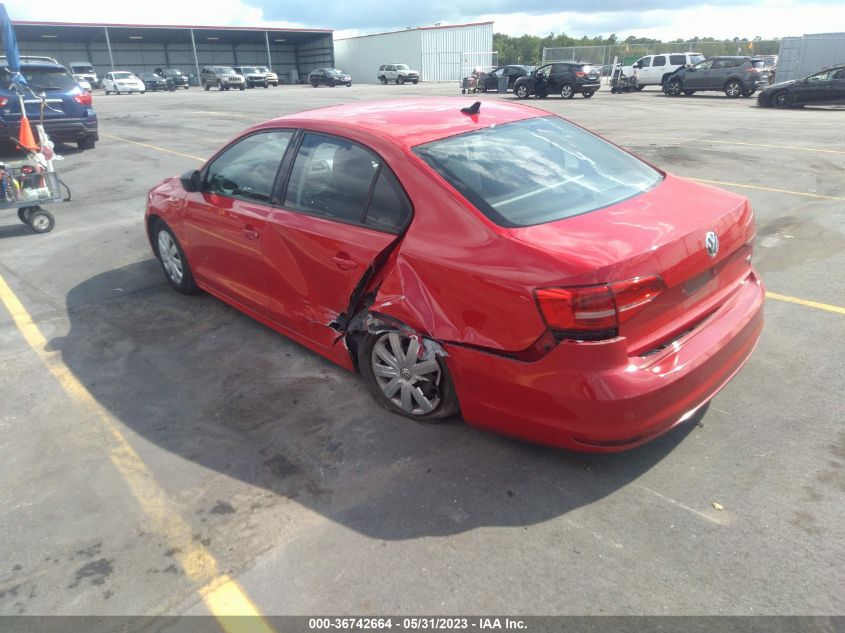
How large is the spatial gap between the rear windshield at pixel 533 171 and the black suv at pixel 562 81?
86.8ft

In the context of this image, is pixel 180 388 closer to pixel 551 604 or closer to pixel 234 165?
pixel 234 165

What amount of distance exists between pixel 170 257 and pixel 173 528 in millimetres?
3245

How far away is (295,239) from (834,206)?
22.2 ft

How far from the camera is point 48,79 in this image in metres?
12.8

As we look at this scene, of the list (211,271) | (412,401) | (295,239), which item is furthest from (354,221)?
(211,271)

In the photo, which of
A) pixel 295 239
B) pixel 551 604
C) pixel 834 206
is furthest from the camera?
pixel 834 206

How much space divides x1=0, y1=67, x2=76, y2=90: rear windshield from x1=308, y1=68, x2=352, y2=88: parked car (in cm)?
4359

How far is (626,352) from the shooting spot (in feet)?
8.24

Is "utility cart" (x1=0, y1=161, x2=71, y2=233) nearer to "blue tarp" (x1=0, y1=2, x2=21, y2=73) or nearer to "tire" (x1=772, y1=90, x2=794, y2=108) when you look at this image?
"blue tarp" (x1=0, y1=2, x2=21, y2=73)

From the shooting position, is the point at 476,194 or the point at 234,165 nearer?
the point at 476,194

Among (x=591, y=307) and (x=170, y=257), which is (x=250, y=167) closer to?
(x=170, y=257)

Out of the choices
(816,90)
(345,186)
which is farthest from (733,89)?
(345,186)

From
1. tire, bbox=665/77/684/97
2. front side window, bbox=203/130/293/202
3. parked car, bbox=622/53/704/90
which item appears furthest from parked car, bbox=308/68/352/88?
front side window, bbox=203/130/293/202

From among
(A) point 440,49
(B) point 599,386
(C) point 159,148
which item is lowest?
(C) point 159,148
